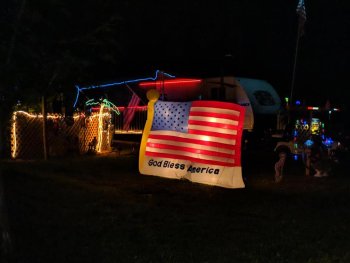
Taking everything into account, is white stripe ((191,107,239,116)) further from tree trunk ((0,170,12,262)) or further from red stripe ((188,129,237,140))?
tree trunk ((0,170,12,262))

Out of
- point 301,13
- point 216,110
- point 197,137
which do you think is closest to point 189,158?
point 197,137

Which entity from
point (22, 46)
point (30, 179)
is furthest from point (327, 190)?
point (22, 46)

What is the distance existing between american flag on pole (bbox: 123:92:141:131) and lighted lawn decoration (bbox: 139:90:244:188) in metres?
9.51

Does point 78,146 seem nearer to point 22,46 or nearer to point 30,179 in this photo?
point 30,179

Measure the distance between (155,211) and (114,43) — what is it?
11.9 feet

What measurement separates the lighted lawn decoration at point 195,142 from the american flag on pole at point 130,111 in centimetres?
951

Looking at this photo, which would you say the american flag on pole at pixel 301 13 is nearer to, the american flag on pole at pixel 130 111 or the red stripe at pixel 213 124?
the american flag on pole at pixel 130 111

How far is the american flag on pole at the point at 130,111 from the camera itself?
73.1 ft

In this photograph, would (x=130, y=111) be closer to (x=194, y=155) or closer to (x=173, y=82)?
(x=173, y=82)

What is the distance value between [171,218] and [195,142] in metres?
3.92

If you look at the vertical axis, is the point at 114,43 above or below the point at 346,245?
above

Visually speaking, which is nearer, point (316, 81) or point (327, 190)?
point (327, 190)

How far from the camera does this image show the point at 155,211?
8.66 m

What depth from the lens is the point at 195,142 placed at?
11.9m
